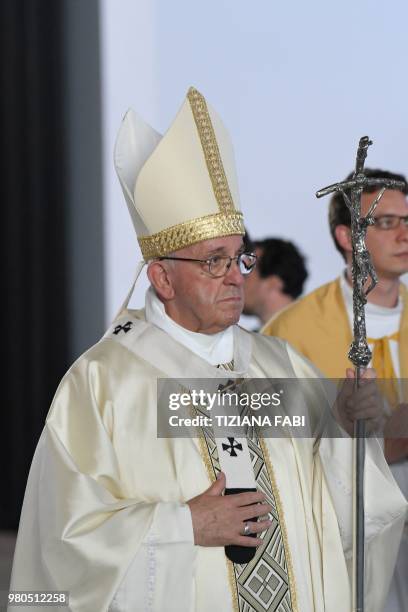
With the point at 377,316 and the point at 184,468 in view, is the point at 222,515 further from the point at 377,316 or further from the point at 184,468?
the point at 377,316

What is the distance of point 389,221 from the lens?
432cm

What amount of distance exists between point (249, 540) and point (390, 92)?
12.6 ft

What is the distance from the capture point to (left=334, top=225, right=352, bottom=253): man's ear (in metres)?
4.50

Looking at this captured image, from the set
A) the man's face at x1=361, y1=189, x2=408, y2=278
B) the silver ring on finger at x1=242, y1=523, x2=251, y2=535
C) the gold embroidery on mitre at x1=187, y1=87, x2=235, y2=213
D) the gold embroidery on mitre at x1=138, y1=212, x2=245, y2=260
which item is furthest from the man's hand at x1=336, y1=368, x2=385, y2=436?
the man's face at x1=361, y1=189, x2=408, y2=278

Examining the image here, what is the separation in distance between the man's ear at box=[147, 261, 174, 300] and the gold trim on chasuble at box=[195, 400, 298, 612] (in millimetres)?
413

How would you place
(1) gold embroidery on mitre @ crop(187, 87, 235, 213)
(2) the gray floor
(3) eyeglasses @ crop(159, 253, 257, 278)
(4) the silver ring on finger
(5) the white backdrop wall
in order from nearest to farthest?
(4) the silver ring on finger
(3) eyeglasses @ crop(159, 253, 257, 278)
(1) gold embroidery on mitre @ crop(187, 87, 235, 213)
(2) the gray floor
(5) the white backdrop wall

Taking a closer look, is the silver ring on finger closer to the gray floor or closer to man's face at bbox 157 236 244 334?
man's face at bbox 157 236 244 334

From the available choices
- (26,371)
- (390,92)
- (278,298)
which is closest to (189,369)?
(278,298)

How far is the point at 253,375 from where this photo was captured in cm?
331

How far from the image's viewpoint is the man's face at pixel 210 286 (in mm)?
3121

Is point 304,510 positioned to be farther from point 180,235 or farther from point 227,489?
point 180,235

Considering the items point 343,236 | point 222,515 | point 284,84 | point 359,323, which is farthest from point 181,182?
point 284,84

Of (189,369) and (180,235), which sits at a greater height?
(180,235)

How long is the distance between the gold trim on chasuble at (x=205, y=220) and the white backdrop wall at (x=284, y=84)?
119 inches
